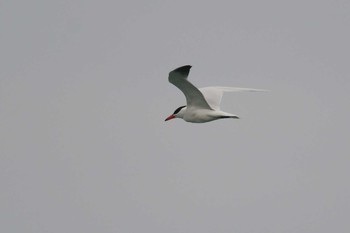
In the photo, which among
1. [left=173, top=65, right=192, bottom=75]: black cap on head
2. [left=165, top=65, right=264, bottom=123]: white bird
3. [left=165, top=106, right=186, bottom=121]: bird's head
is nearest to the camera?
[left=173, top=65, right=192, bottom=75]: black cap on head

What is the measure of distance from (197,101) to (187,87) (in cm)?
123

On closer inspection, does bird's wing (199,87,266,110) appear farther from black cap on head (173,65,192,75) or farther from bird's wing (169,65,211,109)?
black cap on head (173,65,192,75)

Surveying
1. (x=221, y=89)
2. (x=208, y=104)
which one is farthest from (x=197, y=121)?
(x=221, y=89)

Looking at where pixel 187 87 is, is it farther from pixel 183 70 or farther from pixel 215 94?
pixel 215 94

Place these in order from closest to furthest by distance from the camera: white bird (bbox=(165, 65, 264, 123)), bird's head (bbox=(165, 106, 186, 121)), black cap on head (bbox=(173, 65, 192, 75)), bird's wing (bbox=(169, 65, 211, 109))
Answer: black cap on head (bbox=(173, 65, 192, 75)), bird's wing (bbox=(169, 65, 211, 109)), white bird (bbox=(165, 65, 264, 123)), bird's head (bbox=(165, 106, 186, 121))

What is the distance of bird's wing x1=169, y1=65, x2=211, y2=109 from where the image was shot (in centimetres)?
1855

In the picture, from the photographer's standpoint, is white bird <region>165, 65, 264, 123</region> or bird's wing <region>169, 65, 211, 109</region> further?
white bird <region>165, 65, 264, 123</region>

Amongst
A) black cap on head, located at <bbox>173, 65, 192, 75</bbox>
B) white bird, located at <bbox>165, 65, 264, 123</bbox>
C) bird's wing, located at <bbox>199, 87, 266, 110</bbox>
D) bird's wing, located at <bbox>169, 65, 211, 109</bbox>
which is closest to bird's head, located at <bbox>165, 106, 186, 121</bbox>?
white bird, located at <bbox>165, 65, 264, 123</bbox>

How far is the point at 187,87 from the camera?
19797mm

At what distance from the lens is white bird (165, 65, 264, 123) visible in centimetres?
1890

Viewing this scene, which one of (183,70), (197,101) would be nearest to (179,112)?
(197,101)

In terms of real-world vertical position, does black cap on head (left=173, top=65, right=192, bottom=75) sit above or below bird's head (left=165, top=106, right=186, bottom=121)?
above

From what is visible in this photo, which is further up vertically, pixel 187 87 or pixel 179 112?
pixel 187 87

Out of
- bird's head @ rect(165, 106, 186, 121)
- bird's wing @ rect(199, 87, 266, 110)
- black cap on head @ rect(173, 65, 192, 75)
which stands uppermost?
bird's wing @ rect(199, 87, 266, 110)
